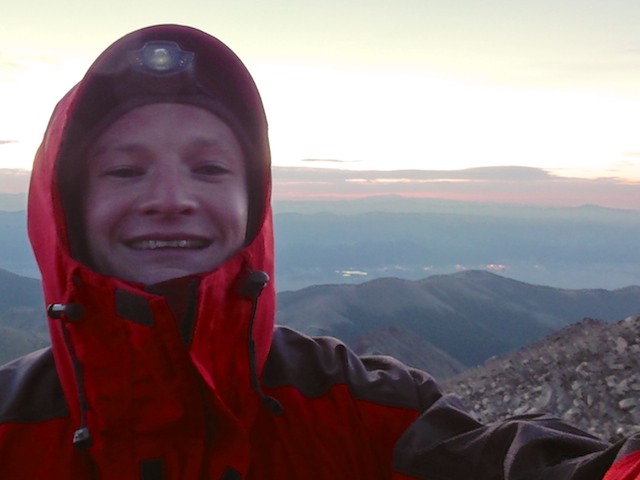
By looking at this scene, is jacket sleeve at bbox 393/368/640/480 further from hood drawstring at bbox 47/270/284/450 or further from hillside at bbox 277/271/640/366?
hillside at bbox 277/271/640/366

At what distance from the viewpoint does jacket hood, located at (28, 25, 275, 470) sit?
3.14 meters

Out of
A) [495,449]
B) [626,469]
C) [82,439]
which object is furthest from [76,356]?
[626,469]

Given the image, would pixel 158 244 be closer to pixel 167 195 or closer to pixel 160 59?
pixel 167 195

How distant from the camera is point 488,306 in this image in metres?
188

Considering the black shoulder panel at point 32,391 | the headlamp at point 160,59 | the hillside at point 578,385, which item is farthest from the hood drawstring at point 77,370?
the hillside at point 578,385

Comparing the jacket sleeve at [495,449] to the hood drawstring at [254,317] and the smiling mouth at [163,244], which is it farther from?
the smiling mouth at [163,244]

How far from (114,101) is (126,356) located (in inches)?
53.2

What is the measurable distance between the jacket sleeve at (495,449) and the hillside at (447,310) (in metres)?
135

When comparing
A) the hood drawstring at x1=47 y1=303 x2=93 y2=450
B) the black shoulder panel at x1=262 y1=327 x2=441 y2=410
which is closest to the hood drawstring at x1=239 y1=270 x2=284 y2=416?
the black shoulder panel at x1=262 y1=327 x2=441 y2=410

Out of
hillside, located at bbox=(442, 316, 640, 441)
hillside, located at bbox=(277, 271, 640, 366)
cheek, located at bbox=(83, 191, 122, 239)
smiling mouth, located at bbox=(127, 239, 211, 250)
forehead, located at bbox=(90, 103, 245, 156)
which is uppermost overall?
forehead, located at bbox=(90, 103, 245, 156)

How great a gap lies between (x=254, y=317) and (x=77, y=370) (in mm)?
813

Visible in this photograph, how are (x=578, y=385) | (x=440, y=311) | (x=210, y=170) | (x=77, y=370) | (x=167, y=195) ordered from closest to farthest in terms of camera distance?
(x=77, y=370) < (x=167, y=195) < (x=210, y=170) < (x=578, y=385) < (x=440, y=311)

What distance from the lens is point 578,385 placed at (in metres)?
13.9

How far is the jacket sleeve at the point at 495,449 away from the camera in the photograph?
2.86 m
